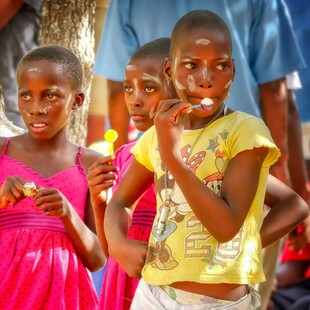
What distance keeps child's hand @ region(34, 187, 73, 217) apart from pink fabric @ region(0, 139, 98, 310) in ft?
0.65

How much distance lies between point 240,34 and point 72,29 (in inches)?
40.0

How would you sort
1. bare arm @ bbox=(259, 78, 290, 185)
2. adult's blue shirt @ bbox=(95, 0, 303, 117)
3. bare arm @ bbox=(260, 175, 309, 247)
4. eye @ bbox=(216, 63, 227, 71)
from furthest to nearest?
bare arm @ bbox=(259, 78, 290, 185), adult's blue shirt @ bbox=(95, 0, 303, 117), bare arm @ bbox=(260, 175, 309, 247), eye @ bbox=(216, 63, 227, 71)

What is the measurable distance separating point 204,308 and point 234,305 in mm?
100

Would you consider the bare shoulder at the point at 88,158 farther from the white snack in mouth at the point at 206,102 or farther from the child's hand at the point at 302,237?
the white snack in mouth at the point at 206,102

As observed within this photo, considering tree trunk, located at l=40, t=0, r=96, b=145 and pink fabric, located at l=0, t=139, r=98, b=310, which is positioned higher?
tree trunk, located at l=40, t=0, r=96, b=145

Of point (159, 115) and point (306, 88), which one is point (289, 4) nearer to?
point (306, 88)

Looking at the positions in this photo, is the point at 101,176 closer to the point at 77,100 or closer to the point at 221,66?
the point at 221,66

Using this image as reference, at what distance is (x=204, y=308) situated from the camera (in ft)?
10.4

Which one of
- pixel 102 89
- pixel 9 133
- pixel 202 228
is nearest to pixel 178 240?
pixel 202 228

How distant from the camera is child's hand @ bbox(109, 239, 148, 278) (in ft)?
11.1

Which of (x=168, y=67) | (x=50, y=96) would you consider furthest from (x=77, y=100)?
(x=168, y=67)

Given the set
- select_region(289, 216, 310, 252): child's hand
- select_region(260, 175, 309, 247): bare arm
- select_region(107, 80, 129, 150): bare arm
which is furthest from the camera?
select_region(107, 80, 129, 150): bare arm

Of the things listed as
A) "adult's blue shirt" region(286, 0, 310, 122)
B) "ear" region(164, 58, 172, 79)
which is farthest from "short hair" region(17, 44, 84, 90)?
"adult's blue shirt" region(286, 0, 310, 122)

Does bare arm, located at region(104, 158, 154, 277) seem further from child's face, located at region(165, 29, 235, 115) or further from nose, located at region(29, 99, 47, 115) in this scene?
nose, located at region(29, 99, 47, 115)
